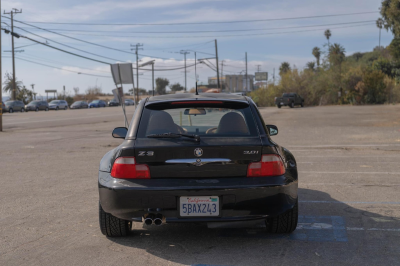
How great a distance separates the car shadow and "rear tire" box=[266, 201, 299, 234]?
63 millimetres

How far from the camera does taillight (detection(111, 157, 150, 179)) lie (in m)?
4.54

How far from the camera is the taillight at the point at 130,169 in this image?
4.54 metres

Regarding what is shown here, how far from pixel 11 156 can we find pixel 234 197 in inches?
388

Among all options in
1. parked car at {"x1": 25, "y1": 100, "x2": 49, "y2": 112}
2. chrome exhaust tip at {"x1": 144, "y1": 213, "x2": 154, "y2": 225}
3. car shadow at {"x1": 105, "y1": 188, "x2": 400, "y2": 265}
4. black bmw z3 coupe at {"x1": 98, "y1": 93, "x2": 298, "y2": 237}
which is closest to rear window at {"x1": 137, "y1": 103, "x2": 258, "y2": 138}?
black bmw z3 coupe at {"x1": 98, "y1": 93, "x2": 298, "y2": 237}

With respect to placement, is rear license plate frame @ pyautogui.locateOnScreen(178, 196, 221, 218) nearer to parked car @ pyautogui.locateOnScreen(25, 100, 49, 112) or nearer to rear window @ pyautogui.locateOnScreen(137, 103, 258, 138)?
rear window @ pyautogui.locateOnScreen(137, 103, 258, 138)

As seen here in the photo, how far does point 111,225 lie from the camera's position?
4941 millimetres

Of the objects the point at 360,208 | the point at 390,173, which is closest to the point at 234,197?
the point at 360,208

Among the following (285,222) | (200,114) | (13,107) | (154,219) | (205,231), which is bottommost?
(205,231)

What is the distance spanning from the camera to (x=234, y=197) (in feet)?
14.6

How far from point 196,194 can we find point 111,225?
42.8 inches

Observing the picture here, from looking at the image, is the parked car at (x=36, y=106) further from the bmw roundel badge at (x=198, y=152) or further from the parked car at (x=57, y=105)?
the bmw roundel badge at (x=198, y=152)

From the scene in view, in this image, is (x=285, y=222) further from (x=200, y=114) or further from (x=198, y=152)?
(x=200, y=114)

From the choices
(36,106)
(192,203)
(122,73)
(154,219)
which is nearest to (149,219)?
(154,219)

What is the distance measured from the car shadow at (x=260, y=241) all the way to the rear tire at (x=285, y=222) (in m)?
0.06
